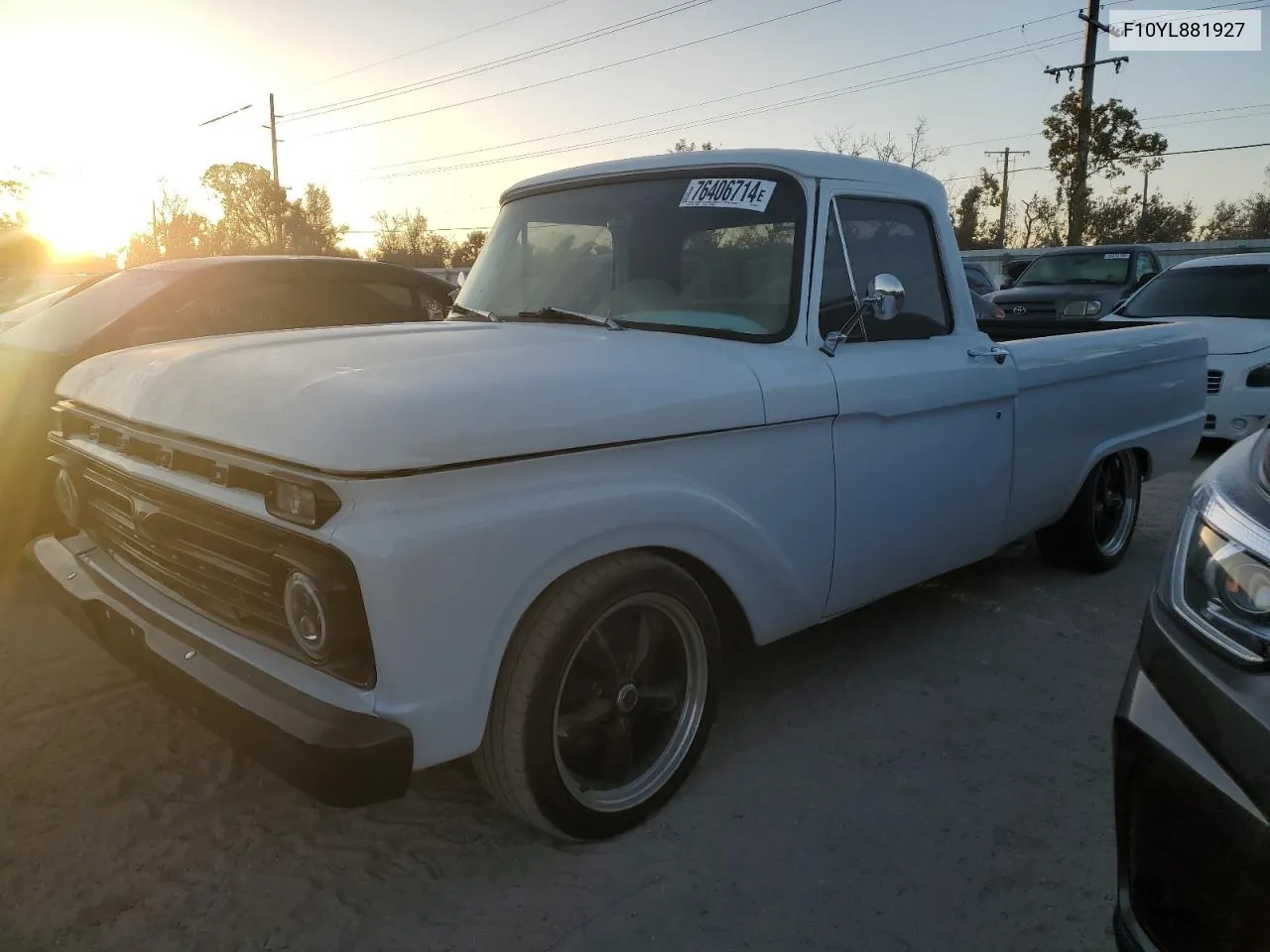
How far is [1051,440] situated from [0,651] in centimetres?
454

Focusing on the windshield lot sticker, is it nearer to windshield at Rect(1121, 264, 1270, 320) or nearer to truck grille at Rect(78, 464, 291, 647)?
truck grille at Rect(78, 464, 291, 647)

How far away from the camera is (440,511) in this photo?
1.99m

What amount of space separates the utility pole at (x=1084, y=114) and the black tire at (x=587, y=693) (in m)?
27.9

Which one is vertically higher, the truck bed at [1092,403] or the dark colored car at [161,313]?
the dark colored car at [161,313]

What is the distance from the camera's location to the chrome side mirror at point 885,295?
2.94m

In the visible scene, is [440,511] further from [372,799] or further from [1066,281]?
[1066,281]

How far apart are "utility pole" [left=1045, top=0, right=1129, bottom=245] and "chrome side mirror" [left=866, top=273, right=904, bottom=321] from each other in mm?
26873

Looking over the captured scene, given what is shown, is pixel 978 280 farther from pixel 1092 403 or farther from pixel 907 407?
pixel 907 407

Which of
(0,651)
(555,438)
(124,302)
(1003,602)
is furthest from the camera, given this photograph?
(124,302)

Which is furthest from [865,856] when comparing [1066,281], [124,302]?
[1066,281]

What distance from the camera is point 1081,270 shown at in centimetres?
1455

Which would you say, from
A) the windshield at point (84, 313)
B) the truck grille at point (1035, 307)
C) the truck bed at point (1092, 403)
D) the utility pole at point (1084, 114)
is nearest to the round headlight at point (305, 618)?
the truck bed at point (1092, 403)

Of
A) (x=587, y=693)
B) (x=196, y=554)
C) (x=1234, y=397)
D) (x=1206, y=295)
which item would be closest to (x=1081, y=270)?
(x=1206, y=295)

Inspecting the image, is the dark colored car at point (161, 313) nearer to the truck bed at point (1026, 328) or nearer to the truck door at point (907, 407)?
the truck door at point (907, 407)
